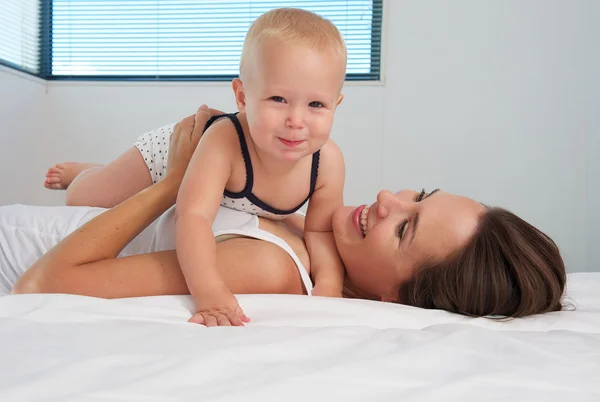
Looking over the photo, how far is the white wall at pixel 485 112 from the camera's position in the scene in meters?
3.39

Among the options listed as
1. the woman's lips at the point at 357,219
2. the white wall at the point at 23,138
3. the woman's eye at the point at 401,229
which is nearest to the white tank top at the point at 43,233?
the woman's lips at the point at 357,219

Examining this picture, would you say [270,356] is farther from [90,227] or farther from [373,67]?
[373,67]

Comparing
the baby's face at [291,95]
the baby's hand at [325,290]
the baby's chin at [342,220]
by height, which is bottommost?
the baby's hand at [325,290]

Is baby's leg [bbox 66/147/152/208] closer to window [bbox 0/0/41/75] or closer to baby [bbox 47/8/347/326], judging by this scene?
baby [bbox 47/8/347/326]

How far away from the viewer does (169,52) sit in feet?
12.9

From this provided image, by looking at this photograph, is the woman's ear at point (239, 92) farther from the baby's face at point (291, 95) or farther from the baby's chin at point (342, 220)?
the baby's chin at point (342, 220)

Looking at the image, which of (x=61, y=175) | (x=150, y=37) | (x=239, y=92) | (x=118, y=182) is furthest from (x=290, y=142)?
(x=150, y=37)

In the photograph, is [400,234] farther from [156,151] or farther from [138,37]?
[138,37]

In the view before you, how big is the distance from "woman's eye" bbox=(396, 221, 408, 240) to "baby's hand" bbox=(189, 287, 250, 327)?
0.42m

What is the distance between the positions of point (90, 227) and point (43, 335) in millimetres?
530

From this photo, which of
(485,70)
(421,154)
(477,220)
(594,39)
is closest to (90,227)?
(477,220)

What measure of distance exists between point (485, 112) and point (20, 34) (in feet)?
9.11

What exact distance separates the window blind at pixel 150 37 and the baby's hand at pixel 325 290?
265 centimetres

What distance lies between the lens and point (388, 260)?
1.34 metres
